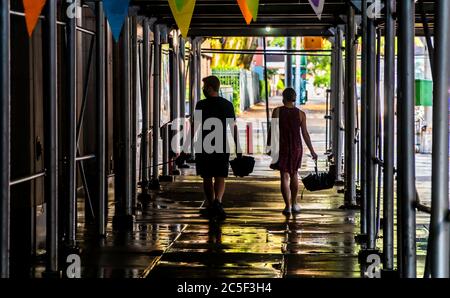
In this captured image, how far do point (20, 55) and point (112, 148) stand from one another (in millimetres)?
5794

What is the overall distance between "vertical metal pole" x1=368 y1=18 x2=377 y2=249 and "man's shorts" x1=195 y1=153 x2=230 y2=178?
11.5 feet

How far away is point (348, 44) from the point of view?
14.8 m

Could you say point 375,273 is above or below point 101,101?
below

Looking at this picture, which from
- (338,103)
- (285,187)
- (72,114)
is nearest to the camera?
(72,114)

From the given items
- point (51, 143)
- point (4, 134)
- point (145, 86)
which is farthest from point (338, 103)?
point (4, 134)

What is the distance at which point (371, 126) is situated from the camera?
34.2 feet

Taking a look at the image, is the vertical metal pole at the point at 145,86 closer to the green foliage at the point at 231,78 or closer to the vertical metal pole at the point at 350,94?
the vertical metal pole at the point at 350,94

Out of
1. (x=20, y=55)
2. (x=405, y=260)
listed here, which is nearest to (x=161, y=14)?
(x=20, y=55)

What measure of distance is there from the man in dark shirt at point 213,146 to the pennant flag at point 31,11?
17.9 ft

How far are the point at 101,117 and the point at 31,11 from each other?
341cm

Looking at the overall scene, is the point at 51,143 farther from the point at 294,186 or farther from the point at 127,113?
the point at 294,186

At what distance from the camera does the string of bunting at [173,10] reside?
27.2 feet

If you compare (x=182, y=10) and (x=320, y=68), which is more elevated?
(x=320, y=68)
